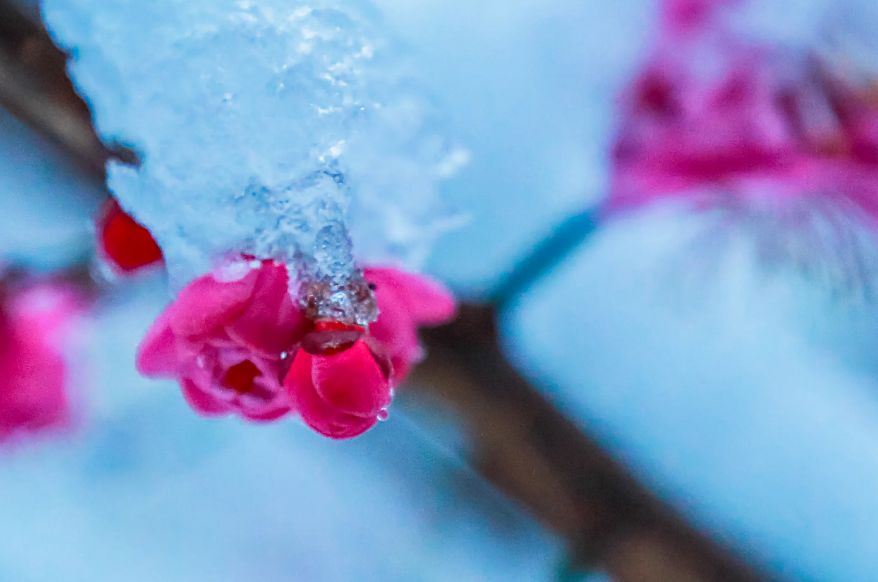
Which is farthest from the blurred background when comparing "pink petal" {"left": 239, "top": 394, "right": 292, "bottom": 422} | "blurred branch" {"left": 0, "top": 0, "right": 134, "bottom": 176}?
"pink petal" {"left": 239, "top": 394, "right": 292, "bottom": 422}

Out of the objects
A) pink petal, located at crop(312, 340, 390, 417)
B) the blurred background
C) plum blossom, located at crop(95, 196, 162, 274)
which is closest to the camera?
pink petal, located at crop(312, 340, 390, 417)

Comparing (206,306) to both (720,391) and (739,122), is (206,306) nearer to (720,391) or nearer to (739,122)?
(739,122)

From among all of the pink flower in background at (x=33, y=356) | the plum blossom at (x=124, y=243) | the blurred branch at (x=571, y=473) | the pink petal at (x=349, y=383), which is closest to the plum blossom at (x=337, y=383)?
the pink petal at (x=349, y=383)

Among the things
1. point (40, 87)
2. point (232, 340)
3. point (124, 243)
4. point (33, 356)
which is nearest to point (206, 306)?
point (232, 340)

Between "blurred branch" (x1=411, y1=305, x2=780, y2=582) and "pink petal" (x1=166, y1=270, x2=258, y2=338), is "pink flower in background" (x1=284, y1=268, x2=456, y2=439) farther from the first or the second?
"blurred branch" (x1=411, y1=305, x2=780, y2=582)

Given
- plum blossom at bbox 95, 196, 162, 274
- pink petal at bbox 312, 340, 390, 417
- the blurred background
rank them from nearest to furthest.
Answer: pink petal at bbox 312, 340, 390, 417, plum blossom at bbox 95, 196, 162, 274, the blurred background

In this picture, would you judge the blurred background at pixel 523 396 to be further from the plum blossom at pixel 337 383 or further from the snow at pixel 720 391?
the plum blossom at pixel 337 383
